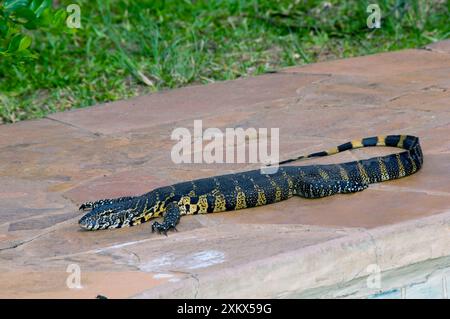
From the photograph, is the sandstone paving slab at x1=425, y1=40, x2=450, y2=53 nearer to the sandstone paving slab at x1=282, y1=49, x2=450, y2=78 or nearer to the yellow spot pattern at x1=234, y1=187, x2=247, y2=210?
the sandstone paving slab at x1=282, y1=49, x2=450, y2=78

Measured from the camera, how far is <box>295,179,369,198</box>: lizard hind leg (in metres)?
6.28

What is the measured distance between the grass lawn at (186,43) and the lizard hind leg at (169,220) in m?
3.43

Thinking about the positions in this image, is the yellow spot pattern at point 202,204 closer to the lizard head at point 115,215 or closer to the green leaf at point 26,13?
the lizard head at point 115,215

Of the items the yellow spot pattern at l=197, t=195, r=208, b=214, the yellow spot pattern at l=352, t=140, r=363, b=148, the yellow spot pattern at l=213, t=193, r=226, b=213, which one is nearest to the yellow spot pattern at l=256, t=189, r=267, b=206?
the yellow spot pattern at l=213, t=193, r=226, b=213

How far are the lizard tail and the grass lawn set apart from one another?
116 inches

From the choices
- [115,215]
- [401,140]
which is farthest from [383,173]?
[115,215]

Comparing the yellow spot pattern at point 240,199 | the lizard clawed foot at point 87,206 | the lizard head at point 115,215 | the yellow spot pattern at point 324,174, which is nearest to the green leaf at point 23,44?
the lizard clawed foot at point 87,206

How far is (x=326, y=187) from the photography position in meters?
6.30

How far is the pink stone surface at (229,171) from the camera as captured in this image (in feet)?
16.7

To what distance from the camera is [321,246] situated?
5195mm

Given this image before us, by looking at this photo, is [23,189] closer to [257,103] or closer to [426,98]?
[257,103]

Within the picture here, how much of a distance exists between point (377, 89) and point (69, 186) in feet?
9.99

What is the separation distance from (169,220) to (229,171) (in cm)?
106

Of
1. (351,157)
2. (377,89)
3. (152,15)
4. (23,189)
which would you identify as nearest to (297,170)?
(351,157)
